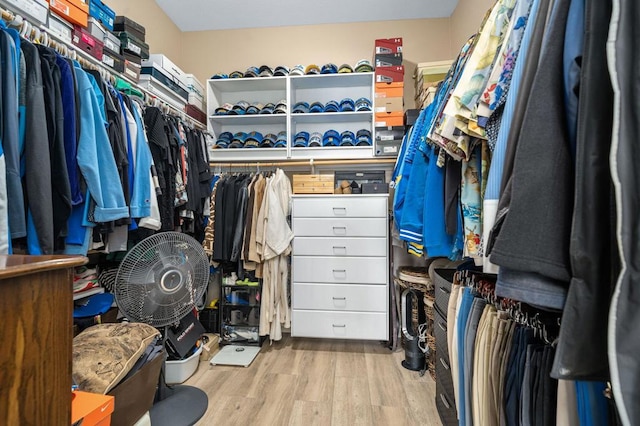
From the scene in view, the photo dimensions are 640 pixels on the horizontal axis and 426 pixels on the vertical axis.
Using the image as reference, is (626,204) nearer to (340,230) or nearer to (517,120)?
(517,120)

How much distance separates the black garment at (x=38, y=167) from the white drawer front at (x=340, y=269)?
4.32ft

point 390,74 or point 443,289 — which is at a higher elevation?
point 390,74

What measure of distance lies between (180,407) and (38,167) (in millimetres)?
1215

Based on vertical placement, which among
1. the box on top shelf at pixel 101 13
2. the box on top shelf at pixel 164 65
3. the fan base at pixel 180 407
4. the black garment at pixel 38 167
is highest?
the box on top shelf at pixel 101 13

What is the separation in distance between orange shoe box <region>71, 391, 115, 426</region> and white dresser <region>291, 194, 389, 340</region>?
4.04 feet

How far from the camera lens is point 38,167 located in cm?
95

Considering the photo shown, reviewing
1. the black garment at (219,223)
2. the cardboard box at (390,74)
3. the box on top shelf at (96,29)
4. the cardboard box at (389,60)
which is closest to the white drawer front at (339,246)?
the black garment at (219,223)

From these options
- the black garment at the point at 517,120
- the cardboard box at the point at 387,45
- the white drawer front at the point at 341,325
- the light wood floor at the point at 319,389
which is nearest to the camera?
the black garment at the point at 517,120

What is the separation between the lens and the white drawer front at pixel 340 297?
193 centimetres

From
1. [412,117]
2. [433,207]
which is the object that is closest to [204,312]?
[433,207]

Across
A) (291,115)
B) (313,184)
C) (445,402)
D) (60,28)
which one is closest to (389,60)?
(291,115)

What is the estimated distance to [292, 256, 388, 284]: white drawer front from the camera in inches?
76.3

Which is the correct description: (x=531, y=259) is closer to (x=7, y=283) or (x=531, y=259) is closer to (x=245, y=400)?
(x=7, y=283)

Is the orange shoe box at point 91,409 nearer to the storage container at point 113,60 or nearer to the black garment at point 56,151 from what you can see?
the black garment at point 56,151
